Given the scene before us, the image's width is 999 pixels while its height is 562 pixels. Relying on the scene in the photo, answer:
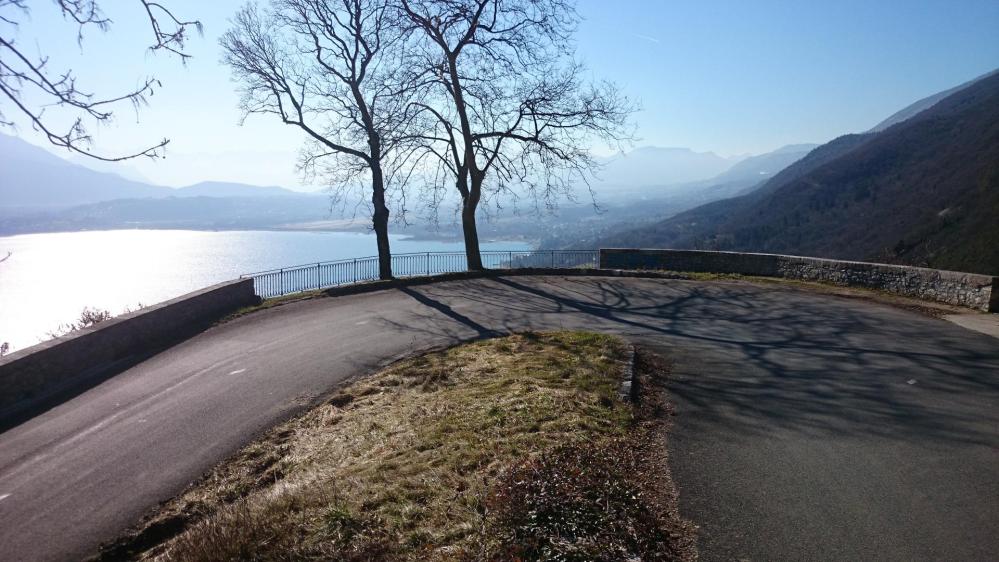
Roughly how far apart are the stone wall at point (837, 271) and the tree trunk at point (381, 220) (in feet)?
30.8

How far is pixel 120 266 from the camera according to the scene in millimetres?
53312

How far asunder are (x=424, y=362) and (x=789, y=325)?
9039 millimetres

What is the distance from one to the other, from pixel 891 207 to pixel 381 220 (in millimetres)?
109788

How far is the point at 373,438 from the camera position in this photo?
7.00m

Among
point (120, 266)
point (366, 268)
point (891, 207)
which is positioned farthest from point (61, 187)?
point (891, 207)

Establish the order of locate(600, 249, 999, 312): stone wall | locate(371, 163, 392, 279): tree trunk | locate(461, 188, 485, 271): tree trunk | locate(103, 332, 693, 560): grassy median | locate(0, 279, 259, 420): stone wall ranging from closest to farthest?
locate(103, 332, 693, 560): grassy median < locate(0, 279, 259, 420): stone wall < locate(600, 249, 999, 312): stone wall < locate(371, 163, 392, 279): tree trunk < locate(461, 188, 485, 271): tree trunk

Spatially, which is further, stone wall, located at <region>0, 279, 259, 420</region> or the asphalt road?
stone wall, located at <region>0, 279, 259, 420</region>

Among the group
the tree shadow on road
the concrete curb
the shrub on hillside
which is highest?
the shrub on hillside

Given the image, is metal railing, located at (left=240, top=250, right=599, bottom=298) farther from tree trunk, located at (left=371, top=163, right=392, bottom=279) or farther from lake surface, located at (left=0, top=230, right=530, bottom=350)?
lake surface, located at (left=0, top=230, right=530, bottom=350)

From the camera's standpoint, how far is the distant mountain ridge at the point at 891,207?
71.2 m

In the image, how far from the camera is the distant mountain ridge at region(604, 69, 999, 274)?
71.2m

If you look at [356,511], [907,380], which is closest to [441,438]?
[356,511]

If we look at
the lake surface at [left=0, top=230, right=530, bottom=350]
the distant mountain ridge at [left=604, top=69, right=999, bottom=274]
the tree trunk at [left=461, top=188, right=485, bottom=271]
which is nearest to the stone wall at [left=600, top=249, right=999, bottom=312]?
the tree trunk at [left=461, top=188, right=485, bottom=271]

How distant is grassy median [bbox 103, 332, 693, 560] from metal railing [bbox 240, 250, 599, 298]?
38.2ft
